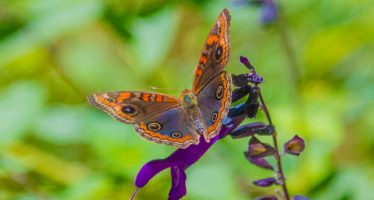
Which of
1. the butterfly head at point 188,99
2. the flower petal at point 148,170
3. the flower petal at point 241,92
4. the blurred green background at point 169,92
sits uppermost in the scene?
the blurred green background at point 169,92

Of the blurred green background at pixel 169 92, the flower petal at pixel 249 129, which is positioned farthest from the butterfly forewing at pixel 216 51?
the blurred green background at pixel 169 92

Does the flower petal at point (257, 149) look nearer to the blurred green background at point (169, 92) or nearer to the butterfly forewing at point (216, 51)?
the butterfly forewing at point (216, 51)

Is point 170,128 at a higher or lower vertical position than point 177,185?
higher

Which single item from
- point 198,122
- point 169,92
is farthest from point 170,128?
point 169,92

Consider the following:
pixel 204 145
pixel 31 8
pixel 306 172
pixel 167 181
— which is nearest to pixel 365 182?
pixel 306 172

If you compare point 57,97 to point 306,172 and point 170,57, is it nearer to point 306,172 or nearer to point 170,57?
point 170,57

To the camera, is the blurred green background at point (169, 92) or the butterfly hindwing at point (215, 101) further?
the blurred green background at point (169, 92)

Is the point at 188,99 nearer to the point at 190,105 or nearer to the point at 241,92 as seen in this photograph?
the point at 190,105
